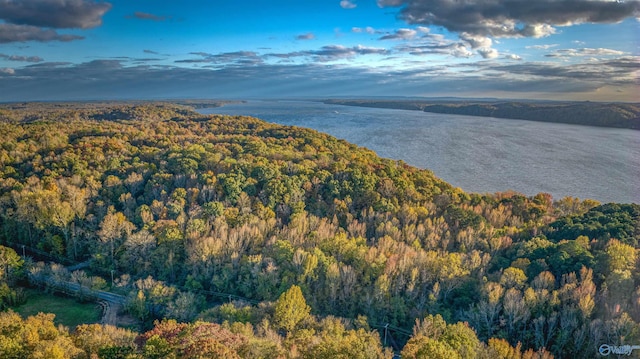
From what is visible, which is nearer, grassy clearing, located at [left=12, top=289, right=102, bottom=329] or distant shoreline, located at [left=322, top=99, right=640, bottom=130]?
grassy clearing, located at [left=12, top=289, right=102, bottom=329]

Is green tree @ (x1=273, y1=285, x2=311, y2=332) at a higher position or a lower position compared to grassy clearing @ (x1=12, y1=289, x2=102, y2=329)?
higher

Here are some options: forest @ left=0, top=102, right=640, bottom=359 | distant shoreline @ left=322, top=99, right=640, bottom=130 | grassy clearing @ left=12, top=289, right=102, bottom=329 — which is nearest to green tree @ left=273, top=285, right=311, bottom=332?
forest @ left=0, top=102, right=640, bottom=359

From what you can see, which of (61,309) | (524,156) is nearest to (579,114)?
(524,156)

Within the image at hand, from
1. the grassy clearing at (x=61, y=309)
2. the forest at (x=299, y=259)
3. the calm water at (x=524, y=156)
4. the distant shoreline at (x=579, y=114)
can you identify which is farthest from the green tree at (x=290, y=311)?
the distant shoreline at (x=579, y=114)

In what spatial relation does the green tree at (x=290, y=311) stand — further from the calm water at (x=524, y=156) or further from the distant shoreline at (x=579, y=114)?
the distant shoreline at (x=579, y=114)

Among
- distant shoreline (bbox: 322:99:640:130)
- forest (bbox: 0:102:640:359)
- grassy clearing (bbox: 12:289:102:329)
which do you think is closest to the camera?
forest (bbox: 0:102:640:359)

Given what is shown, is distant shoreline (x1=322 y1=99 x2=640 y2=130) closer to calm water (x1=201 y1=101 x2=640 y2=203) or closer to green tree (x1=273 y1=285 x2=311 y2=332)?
calm water (x1=201 y1=101 x2=640 y2=203)

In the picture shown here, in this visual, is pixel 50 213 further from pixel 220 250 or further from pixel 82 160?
pixel 220 250

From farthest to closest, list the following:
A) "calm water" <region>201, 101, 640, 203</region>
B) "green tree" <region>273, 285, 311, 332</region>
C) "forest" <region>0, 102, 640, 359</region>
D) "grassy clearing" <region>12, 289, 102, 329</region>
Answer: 1. "calm water" <region>201, 101, 640, 203</region>
2. "grassy clearing" <region>12, 289, 102, 329</region>
3. "green tree" <region>273, 285, 311, 332</region>
4. "forest" <region>0, 102, 640, 359</region>
